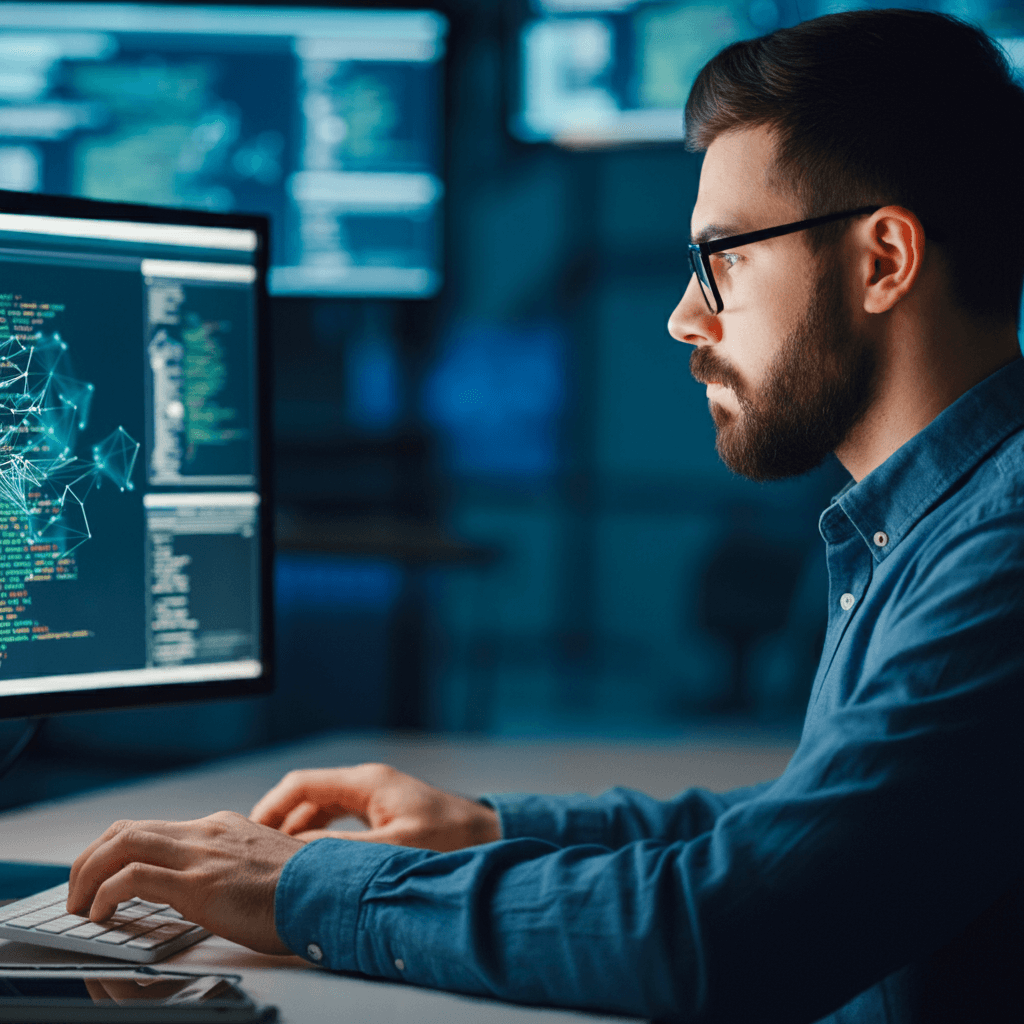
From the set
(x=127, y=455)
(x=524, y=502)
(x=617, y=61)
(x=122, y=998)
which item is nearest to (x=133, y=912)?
(x=122, y=998)

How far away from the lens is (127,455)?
3.10 feet

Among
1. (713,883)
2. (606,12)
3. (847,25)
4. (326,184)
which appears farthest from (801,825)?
(606,12)

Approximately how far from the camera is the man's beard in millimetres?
853

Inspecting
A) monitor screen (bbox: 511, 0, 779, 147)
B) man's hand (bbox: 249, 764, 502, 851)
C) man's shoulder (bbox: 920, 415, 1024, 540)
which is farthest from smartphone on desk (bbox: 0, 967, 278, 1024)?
monitor screen (bbox: 511, 0, 779, 147)

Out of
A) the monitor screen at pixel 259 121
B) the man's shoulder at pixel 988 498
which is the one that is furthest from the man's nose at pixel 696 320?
the monitor screen at pixel 259 121

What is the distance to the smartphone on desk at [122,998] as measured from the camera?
1.84 feet

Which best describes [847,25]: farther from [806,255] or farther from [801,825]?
[801,825]

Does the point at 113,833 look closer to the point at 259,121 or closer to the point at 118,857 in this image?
the point at 118,857

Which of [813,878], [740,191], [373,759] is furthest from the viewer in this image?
[373,759]

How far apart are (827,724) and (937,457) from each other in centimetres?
28

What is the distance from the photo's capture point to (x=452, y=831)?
3.00ft

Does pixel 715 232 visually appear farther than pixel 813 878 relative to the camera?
Yes

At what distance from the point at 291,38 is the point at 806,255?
1.28 m

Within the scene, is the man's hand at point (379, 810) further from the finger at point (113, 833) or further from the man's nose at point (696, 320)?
the man's nose at point (696, 320)
